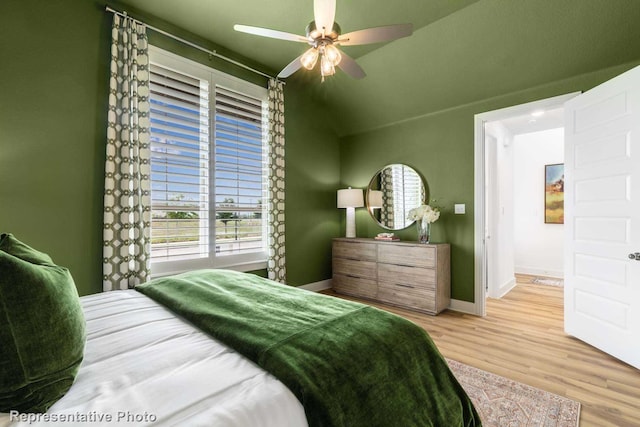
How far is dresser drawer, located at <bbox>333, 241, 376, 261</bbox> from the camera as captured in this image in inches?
152

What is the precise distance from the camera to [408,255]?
3.49m

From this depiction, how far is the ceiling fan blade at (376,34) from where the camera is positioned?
71.4 inches

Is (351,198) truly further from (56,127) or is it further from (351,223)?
(56,127)

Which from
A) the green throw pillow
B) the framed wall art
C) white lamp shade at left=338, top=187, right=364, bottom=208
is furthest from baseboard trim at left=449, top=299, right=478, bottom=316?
the green throw pillow

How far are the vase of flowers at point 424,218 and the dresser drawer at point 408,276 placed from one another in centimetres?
40

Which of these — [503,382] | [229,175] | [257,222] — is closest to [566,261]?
[503,382]

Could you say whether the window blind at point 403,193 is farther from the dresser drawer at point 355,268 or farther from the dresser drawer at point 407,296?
the dresser drawer at point 407,296

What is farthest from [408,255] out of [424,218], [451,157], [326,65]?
[326,65]

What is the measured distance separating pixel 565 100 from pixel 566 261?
5.12 ft

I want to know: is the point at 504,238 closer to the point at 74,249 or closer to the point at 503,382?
the point at 503,382

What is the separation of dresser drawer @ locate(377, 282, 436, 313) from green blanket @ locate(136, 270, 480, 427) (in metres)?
2.01

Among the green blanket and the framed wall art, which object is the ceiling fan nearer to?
the green blanket

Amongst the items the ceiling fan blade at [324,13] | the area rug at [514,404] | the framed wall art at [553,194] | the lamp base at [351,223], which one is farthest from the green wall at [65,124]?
the framed wall art at [553,194]

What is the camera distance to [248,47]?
3.29m
